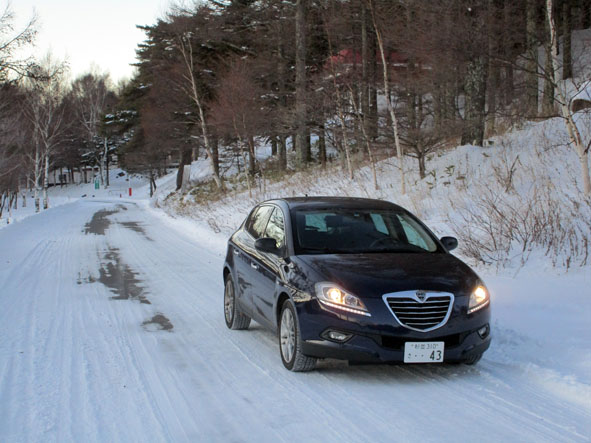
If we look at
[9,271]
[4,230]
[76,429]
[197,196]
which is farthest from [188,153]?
[76,429]

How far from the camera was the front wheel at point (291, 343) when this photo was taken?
529cm

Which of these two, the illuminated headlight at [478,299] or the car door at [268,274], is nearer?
the illuminated headlight at [478,299]

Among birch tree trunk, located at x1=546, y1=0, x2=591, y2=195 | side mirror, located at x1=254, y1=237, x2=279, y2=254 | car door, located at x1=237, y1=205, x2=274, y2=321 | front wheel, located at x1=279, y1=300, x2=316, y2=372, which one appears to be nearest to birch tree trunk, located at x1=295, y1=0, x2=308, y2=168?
birch tree trunk, located at x1=546, y1=0, x2=591, y2=195

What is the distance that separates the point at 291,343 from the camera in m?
5.44

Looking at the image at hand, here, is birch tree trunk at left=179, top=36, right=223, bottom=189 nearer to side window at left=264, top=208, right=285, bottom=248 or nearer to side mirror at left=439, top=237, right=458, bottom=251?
side window at left=264, top=208, right=285, bottom=248

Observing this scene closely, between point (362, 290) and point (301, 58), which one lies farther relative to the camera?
point (301, 58)

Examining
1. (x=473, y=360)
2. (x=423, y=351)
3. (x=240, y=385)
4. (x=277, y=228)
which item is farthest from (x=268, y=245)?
(x=473, y=360)

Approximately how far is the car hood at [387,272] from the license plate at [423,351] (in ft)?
1.48

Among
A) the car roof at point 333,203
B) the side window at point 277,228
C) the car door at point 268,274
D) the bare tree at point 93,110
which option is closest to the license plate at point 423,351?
the car door at point 268,274

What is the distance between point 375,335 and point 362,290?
0.38 meters

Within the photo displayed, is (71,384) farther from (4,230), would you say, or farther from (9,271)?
(4,230)

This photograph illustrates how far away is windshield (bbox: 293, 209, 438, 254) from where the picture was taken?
5.97 meters

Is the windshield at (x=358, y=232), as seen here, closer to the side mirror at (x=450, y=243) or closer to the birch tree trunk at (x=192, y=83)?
the side mirror at (x=450, y=243)

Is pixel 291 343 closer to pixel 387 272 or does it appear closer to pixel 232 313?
pixel 387 272
